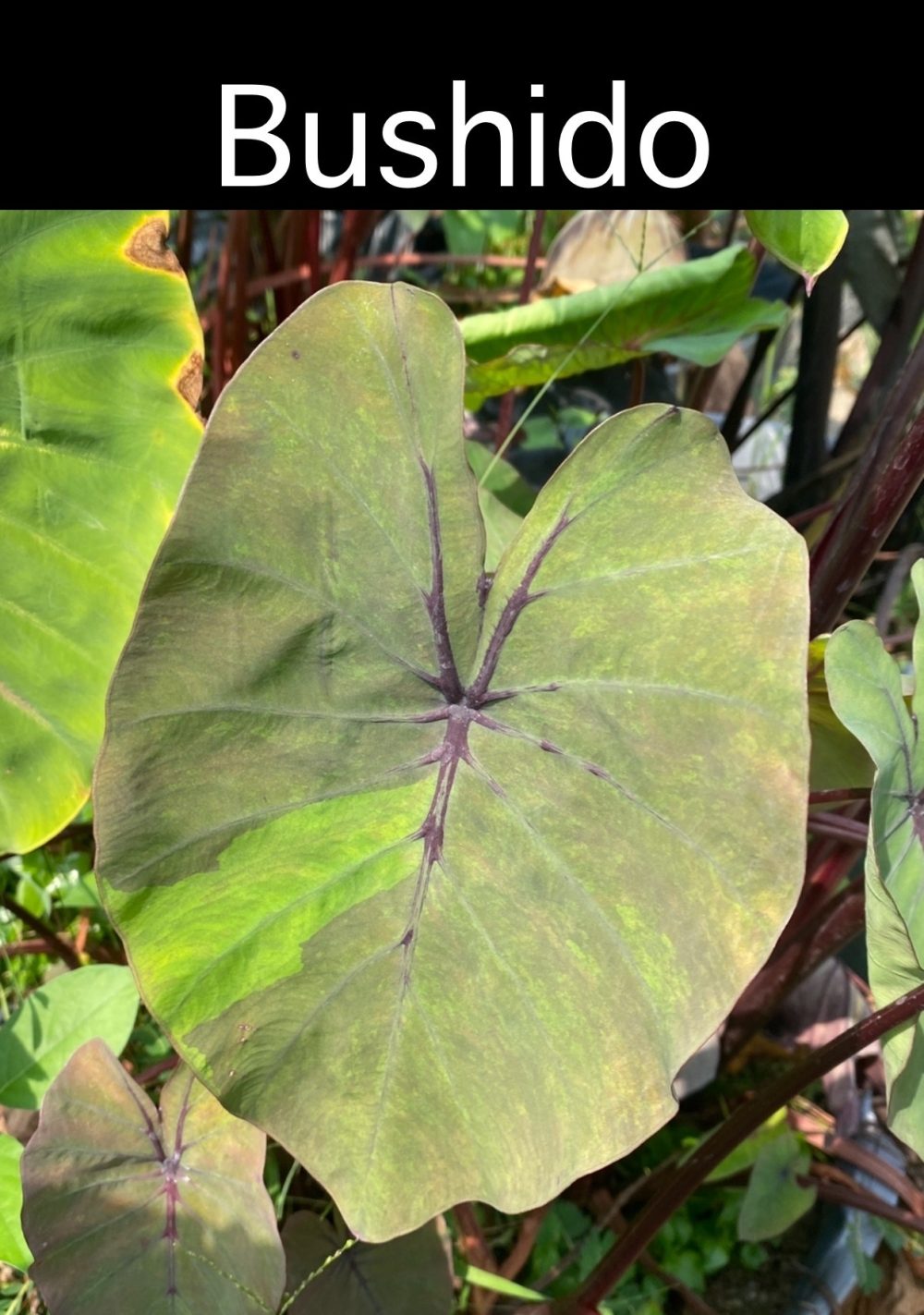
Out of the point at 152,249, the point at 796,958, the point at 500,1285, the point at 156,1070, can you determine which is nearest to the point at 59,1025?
the point at 156,1070

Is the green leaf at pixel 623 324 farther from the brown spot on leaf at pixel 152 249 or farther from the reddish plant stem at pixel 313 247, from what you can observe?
the reddish plant stem at pixel 313 247

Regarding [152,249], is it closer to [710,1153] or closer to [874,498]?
[874,498]

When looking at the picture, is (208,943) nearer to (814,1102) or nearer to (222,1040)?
(222,1040)

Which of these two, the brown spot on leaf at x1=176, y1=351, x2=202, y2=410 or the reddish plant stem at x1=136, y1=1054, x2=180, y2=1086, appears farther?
the reddish plant stem at x1=136, y1=1054, x2=180, y2=1086

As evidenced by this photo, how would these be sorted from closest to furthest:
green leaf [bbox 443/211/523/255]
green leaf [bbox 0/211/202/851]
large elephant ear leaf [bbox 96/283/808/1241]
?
large elephant ear leaf [bbox 96/283/808/1241]
green leaf [bbox 0/211/202/851]
green leaf [bbox 443/211/523/255]

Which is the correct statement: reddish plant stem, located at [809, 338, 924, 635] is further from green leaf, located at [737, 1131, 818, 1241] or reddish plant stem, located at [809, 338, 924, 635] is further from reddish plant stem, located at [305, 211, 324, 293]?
reddish plant stem, located at [305, 211, 324, 293]

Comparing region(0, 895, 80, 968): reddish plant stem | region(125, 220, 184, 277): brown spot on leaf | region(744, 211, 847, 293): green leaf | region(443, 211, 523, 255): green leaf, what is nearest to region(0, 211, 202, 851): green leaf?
region(125, 220, 184, 277): brown spot on leaf

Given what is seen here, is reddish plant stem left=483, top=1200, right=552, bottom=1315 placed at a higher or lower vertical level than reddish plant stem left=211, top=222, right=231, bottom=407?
lower
